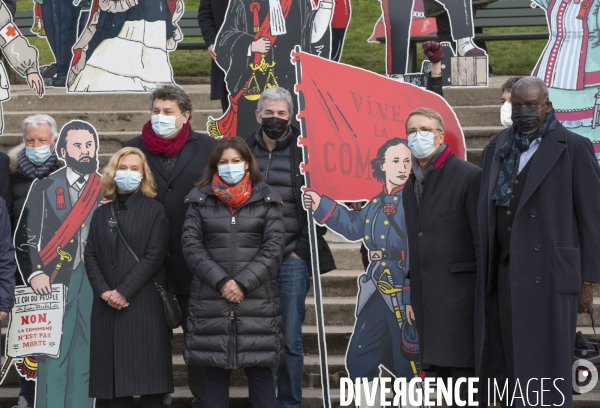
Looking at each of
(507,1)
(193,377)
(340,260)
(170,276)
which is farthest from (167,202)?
(507,1)

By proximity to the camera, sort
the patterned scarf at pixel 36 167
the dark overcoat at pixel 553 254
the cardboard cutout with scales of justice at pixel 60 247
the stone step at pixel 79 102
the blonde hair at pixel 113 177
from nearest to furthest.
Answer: the dark overcoat at pixel 553 254 → the blonde hair at pixel 113 177 → the cardboard cutout with scales of justice at pixel 60 247 → the patterned scarf at pixel 36 167 → the stone step at pixel 79 102

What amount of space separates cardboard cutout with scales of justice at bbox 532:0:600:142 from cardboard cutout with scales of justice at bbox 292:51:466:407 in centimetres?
134

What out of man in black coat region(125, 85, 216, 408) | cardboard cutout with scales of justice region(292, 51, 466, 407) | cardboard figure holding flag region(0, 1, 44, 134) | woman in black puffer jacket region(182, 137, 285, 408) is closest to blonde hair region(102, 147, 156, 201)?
man in black coat region(125, 85, 216, 408)

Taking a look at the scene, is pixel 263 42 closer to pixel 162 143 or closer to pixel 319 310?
pixel 162 143

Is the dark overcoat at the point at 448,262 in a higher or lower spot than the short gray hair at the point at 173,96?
lower

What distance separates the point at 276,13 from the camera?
7.30 metres

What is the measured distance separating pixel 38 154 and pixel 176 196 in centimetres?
100

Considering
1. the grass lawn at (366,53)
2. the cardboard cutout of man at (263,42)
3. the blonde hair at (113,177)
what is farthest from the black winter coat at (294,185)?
the grass lawn at (366,53)

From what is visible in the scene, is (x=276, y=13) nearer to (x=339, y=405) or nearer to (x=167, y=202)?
(x=167, y=202)

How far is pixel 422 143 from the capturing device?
5738mm

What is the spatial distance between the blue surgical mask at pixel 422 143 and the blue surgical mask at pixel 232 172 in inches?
39.7

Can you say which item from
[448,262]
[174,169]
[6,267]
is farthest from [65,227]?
[448,262]

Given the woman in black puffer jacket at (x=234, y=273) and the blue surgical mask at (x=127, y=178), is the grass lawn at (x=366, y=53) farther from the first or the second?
the woman in black puffer jacket at (x=234, y=273)

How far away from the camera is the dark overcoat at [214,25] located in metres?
7.92
